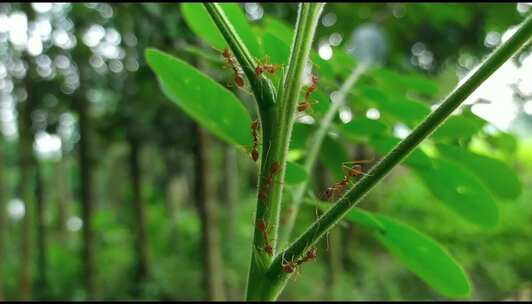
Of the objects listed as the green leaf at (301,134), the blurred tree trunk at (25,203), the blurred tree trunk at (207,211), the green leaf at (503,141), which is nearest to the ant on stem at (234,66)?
the green leaf at (301,134)

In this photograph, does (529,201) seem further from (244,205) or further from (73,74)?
(73,74)

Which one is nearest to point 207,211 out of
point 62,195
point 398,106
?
point 398,106

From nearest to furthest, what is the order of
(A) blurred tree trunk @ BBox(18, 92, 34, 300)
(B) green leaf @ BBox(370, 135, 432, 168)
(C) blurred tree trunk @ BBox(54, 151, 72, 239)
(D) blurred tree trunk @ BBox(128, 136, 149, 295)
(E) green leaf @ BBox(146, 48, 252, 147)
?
(E) green leaf @ BBox(146, 48, 252, 147)
(B) green leaf @ BBox(370, 135, 432, 168)
(A) blurred tree trunk @ BBox(18, 92, 34, 300)
(D) blurred tree trunk @ BBox(128, 136, 149, 295)
(C) blurred tree trunk @ BBox(54, 151, 72, 239)

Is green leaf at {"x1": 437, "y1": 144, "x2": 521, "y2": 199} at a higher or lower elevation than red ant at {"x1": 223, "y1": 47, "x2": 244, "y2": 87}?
lower

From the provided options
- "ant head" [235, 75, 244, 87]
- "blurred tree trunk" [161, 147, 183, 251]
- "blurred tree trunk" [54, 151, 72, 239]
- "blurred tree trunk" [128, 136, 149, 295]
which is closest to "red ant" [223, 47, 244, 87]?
"ant head" [235, 75, 244, 87]

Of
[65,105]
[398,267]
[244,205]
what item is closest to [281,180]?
[65,105]

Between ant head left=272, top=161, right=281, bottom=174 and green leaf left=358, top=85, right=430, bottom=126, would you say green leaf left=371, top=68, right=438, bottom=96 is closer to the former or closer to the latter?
green leaf left=358, top=85, right=430, bottom=126

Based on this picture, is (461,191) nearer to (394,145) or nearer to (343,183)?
(394,145)
